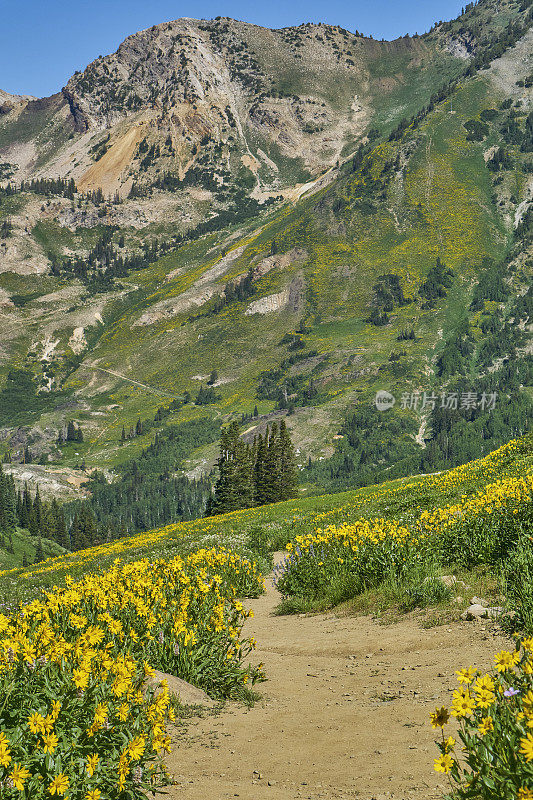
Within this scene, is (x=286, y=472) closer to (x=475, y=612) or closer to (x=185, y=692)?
Result: (x=475, y=612)

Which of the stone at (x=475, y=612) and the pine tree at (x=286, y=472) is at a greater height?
the stone at (x=475, y=612)

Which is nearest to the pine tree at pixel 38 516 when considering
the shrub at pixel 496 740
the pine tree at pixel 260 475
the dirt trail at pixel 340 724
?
the pine tree at pixel 260 475

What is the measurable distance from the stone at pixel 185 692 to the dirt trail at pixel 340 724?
0.33 meters

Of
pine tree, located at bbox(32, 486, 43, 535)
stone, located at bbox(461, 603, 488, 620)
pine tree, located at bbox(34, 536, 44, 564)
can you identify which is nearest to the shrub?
stone, located at bbox(461, 603, 488, 620)

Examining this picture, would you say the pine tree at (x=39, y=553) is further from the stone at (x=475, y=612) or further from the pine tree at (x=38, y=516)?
the stone at (x=475, y=612)

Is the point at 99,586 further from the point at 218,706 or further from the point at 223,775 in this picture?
the point at 223,775

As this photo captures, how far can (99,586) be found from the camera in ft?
34.2

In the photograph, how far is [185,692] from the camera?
27.0 feet

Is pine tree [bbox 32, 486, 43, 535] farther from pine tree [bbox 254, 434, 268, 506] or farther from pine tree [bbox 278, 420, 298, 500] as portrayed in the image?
pine tree [bbox 278, 420, 298, 500]

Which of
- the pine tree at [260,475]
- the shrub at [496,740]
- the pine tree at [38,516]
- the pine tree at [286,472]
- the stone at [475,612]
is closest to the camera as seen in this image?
the shrub at [496,740]

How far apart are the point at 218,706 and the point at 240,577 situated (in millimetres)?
8412

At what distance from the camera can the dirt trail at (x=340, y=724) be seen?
5.55 metres

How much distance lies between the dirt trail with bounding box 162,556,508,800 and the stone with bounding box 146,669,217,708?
0.33 meters

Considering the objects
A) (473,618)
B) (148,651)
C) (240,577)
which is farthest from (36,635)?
(240,577)
